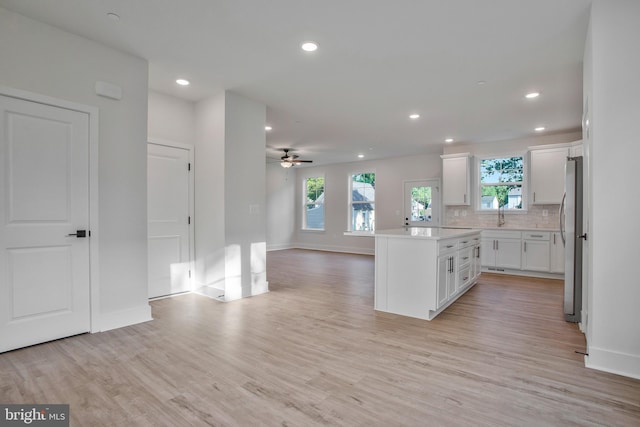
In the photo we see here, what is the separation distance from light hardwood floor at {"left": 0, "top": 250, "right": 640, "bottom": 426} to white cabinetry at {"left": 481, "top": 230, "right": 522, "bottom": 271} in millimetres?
2595

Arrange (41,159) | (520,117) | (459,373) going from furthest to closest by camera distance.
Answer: (520,117) → (41,159) → (459,373)

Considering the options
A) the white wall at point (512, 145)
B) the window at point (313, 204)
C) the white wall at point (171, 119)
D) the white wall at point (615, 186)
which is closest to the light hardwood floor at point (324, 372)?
the white wall at point (615, 186)

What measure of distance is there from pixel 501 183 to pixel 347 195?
4.34 meters

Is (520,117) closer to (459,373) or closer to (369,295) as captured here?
(369,295)

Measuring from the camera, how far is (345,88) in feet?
13.9

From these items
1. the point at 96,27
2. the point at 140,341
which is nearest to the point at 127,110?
the point at 96,27

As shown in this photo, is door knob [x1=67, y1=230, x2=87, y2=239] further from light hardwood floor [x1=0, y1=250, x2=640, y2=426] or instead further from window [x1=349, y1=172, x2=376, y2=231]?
window [x1=349, y1=172, x2=376, y2=231]

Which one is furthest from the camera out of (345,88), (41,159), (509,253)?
(509,253)

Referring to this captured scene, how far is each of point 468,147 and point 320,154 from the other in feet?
11.9

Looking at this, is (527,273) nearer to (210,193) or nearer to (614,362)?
(614,362)

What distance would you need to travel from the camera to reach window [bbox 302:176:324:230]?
1077 centimetres

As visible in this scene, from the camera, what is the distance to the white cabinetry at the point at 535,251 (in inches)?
235

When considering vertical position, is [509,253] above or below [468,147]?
below

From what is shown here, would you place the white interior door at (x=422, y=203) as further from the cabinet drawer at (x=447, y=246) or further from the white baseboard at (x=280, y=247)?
the cabinet drawer at (x=447, y=246)
